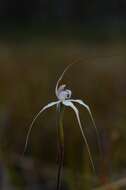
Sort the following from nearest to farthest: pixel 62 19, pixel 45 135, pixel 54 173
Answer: pixel 54 173
pixel 45 135
pixel 62 19

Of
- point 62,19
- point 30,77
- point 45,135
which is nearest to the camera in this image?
point 45,135

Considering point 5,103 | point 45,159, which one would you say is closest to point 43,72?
point 5,103

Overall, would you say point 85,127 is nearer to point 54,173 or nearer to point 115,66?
point 54,173

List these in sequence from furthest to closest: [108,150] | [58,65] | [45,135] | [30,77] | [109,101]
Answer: [58,65] → [30,77] → [109,101] → [45,135] → [108,150]

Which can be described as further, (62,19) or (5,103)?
(62,19)

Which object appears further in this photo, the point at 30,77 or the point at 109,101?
the point at 30,77

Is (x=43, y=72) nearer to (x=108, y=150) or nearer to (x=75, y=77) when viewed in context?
(x=75, y=77)

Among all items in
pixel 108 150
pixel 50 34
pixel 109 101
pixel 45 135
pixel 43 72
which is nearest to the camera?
pixel 108 150

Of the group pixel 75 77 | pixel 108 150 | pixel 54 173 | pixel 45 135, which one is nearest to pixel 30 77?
pixel 75 77

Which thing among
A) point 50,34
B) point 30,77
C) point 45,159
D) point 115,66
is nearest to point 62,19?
point 50,34
